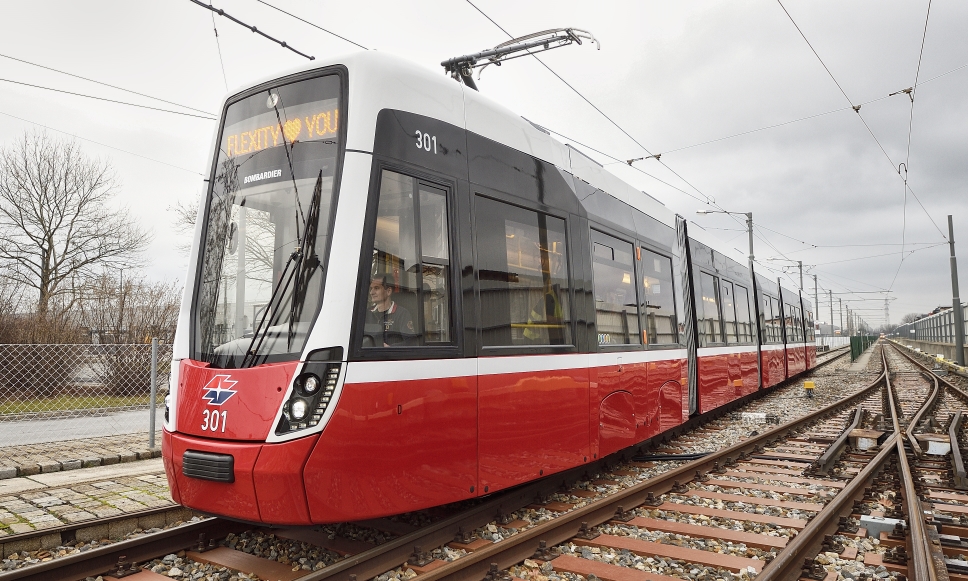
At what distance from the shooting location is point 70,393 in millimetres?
9250

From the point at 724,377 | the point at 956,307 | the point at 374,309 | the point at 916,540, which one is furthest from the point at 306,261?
the point at 956,307

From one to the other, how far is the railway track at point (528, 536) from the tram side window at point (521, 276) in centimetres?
150

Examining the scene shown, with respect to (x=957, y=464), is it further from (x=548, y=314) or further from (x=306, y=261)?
(x=306, y=261)

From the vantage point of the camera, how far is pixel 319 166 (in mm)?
4457

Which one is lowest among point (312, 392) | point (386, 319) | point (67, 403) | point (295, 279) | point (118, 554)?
point (118, 554)

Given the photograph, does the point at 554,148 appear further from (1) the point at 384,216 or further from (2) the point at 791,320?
(2) the point at 791,320

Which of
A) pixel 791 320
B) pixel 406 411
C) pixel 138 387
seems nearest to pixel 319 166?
pixel 406 411

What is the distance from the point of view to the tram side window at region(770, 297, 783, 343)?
1841cm

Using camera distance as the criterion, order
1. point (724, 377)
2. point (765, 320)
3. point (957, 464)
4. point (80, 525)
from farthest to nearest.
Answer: point (765, 320) → point (724, 377) → point (957, 464) → point (80, 525)

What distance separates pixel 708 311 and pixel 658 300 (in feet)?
10.8

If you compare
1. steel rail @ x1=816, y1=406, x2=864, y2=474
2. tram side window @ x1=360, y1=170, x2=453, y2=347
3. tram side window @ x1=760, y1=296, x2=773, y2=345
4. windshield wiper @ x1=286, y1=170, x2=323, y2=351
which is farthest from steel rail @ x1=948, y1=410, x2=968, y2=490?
Answer: windshield wiper @ x1=286, y1=170, x2=323, y2=351

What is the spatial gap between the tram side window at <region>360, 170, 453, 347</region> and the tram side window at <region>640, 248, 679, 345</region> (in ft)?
13.7

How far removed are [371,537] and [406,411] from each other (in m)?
1.46

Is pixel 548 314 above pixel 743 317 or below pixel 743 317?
below
